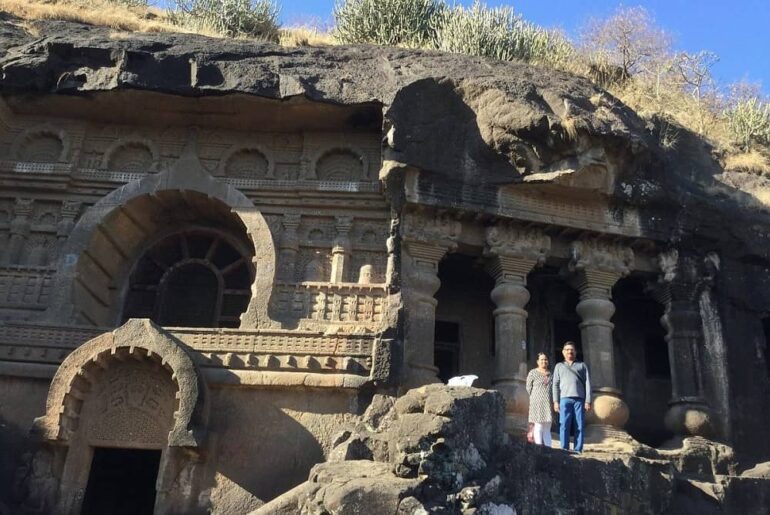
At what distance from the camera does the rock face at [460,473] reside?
17.2ft

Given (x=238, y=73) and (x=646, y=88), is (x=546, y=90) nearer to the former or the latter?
(x=238, y=73)

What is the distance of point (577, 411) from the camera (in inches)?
302

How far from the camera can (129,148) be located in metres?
11.1

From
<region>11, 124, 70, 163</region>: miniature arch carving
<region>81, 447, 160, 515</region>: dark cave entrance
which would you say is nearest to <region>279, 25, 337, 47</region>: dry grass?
<region>11, 124, 70, 163</region>: miniature arch carving

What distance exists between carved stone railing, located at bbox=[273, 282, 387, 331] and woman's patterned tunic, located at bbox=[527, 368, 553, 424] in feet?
8.12

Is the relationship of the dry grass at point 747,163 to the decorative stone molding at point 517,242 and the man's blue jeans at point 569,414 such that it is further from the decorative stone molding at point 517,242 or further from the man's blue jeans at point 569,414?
the man's blue jeans at point 569,414

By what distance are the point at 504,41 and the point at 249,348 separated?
36.0ft

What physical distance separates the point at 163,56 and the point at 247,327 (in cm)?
418

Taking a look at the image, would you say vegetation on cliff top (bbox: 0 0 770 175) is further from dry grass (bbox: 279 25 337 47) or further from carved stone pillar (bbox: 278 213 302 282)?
carved stone pillar (bbox: 278 213 302 282)

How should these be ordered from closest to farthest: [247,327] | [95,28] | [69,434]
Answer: [69,434] → [247,327] → [95,28]

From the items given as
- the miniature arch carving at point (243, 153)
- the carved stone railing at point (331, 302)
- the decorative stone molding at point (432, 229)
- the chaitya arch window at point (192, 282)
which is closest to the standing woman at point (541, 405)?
the carved stone railing at point (331, 302)

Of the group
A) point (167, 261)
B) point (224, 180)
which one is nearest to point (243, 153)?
point (224, 180)

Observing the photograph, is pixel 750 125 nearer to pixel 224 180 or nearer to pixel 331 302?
pixel 331 302

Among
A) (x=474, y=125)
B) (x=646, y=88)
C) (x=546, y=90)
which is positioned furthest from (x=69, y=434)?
(x=646, y=88)
